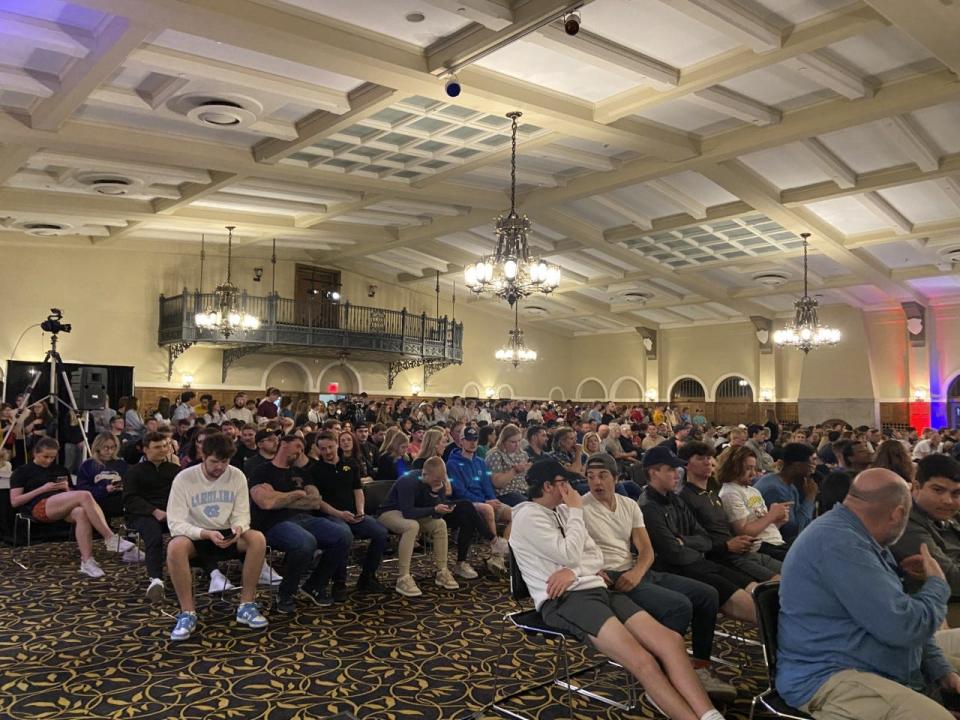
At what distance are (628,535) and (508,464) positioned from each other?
11.3ft

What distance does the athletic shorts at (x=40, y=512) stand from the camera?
6199mm

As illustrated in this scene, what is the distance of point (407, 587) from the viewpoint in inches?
223

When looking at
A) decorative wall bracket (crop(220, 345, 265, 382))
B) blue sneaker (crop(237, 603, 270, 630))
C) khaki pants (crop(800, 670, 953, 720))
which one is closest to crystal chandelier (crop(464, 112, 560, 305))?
blue sneaker (crop(237, 603, 270, 630))

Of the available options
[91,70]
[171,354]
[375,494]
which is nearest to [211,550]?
[375,494]

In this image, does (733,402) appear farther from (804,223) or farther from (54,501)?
(54,501)

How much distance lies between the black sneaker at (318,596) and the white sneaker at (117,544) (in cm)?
203

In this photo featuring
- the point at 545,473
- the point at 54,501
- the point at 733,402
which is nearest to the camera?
the point at 545,473

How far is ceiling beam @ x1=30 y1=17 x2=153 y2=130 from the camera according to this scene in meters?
6.08

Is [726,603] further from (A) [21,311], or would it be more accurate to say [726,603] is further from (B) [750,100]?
(A) [21,311]

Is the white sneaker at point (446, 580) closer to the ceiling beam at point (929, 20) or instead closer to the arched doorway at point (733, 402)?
the ceiling beam at point (929, 20)

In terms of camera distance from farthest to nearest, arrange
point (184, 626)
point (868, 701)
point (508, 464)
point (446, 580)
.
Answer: point (508, 464), point (446, 580), point (184, 626), point (868, 701)

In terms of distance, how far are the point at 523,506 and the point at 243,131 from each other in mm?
7057

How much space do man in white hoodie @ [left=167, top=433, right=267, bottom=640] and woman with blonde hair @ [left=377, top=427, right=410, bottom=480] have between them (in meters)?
2.29

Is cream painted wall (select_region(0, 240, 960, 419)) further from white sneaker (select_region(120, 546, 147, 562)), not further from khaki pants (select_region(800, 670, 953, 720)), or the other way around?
khaki pants (select_region(800, 670, 953, 720))
